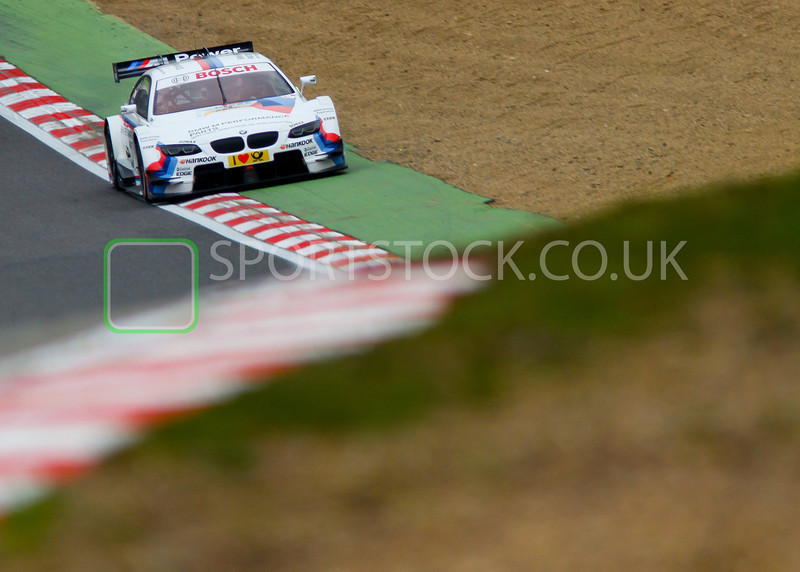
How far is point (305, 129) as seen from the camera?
12.6 m

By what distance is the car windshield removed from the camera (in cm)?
1302

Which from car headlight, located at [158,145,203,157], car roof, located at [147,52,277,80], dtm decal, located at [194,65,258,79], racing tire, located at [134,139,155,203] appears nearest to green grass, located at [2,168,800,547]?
car headlight, located at [158,145,203,157]

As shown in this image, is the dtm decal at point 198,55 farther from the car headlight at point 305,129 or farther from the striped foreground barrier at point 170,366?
the striped foreground barrier at point 170,366

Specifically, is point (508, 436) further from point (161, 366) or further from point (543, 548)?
point (161, 366)

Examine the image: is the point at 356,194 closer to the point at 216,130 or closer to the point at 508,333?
the point at 216,130

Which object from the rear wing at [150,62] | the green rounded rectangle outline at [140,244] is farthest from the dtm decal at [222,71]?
the green rounded rectangle outline at [140,244]

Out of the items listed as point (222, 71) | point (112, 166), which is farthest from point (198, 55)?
point (112, 166)

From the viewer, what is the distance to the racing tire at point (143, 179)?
492 inches

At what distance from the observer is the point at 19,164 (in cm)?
1466

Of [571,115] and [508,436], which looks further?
[571,115]

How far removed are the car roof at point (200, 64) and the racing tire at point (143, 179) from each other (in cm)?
115

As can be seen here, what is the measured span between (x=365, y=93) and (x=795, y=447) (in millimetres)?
13583

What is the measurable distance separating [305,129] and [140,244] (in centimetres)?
256

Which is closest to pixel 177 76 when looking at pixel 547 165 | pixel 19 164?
pixel 19 164
